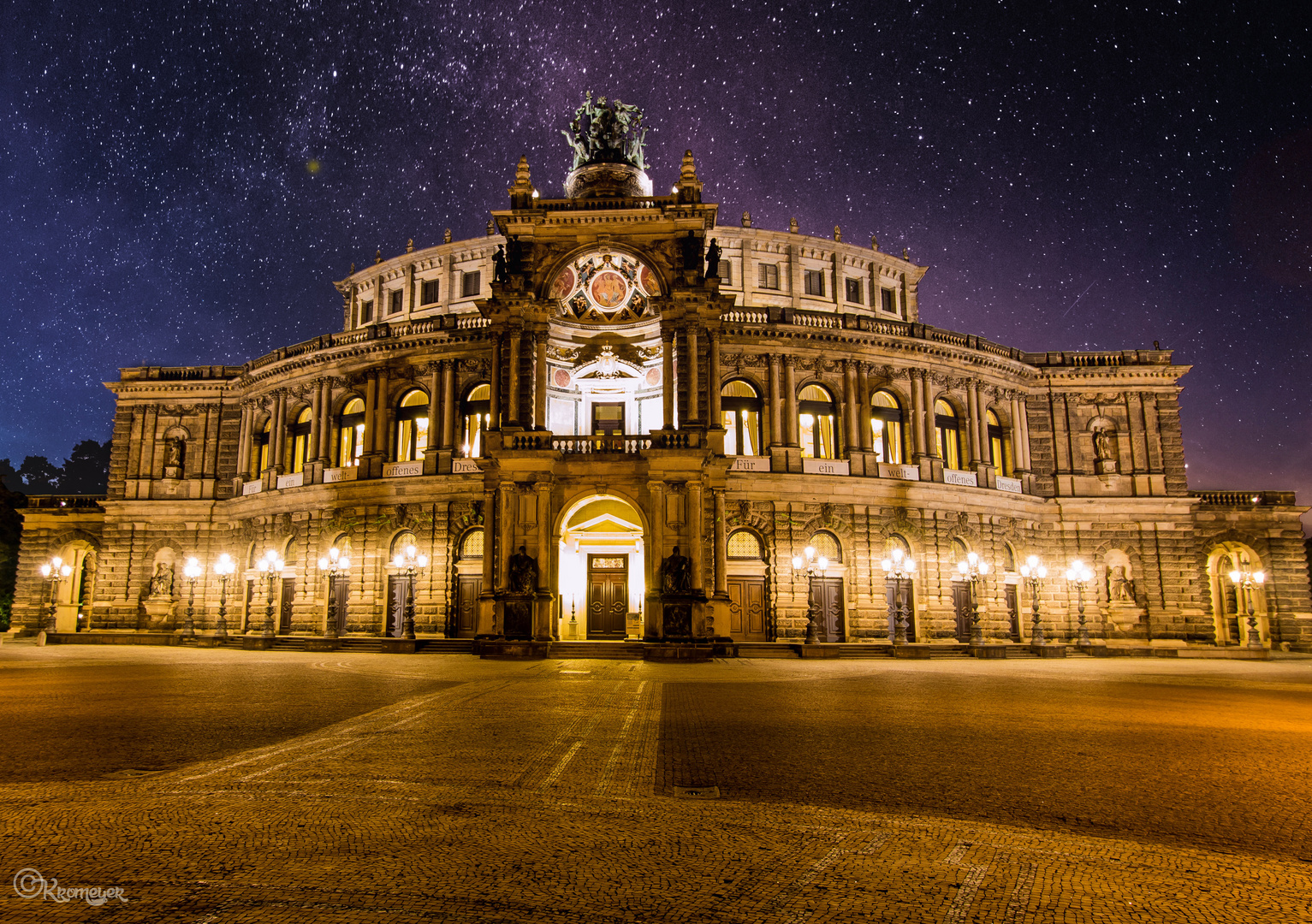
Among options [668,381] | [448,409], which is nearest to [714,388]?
[668,381]

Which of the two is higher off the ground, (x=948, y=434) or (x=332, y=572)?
(x=948, y=434)

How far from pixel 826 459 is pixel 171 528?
37.7 metres

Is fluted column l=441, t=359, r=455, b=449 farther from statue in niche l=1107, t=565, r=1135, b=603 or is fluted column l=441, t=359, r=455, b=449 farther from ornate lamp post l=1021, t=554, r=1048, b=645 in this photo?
statue in niche l=1107, t=565, r=1135, b=603

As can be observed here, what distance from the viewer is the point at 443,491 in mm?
39438

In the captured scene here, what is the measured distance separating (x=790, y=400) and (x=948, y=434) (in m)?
9.93

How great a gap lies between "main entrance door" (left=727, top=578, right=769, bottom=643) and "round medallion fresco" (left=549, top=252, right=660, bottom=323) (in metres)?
13.3

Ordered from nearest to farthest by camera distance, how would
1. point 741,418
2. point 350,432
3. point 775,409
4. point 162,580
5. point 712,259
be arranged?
point 712,259
point 775,409
point 741,418
point 350,432
point 162,580

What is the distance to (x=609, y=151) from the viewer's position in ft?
133

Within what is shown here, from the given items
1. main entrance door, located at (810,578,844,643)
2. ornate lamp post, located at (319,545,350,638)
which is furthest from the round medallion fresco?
ornate lamp post, located at (319,545,350,638)

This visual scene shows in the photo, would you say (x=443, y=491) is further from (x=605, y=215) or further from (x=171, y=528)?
(x=171, y=528)

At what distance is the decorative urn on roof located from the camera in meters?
39.9

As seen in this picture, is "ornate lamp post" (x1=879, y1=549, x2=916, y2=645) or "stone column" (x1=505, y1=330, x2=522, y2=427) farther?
"ornate lamp post" (x1=879, y1=549, x2=916, y2=645)

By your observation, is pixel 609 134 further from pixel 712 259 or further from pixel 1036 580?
pixel 1036 580

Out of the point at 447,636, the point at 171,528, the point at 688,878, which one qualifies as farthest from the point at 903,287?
the point at 688,878
